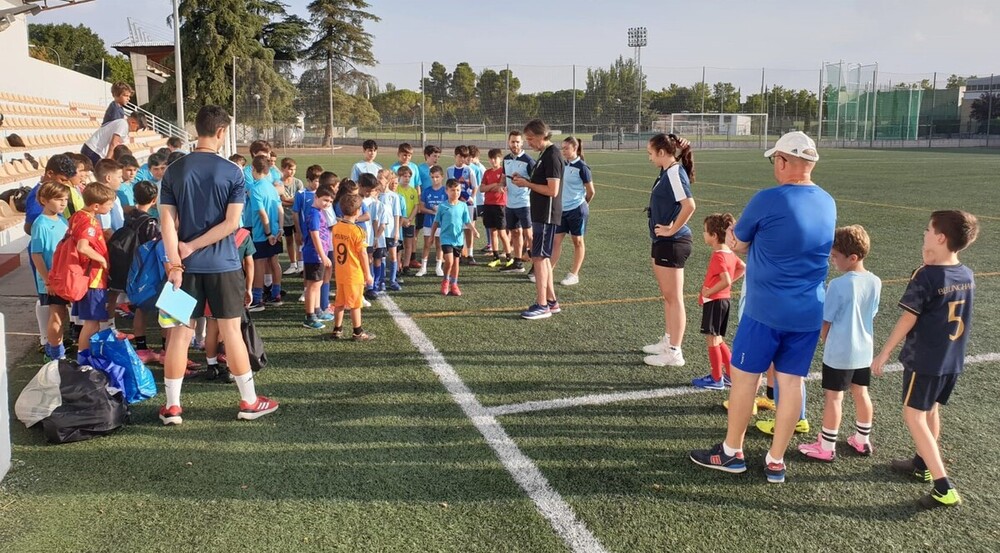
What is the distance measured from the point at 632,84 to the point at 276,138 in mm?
24524

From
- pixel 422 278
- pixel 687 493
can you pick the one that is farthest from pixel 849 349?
pixel 422 278

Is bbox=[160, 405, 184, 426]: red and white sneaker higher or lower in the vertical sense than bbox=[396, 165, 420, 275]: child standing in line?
lower

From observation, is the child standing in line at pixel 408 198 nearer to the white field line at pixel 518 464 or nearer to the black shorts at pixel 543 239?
the black shorts at pixel 543 239

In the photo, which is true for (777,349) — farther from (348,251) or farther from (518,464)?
(348,251)

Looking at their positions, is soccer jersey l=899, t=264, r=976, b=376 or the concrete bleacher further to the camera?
the concrete bleacher

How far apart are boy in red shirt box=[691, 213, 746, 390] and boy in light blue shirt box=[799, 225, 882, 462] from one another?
0.97 meters

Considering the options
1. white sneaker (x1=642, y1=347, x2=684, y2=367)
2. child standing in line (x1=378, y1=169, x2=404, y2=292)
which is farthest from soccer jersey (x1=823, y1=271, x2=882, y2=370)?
child standing in line (x1=378, y1=169, x2=404, y2=292)

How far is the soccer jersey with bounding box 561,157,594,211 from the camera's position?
802 centimetres

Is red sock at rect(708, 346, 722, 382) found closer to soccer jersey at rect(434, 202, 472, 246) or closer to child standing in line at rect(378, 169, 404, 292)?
soccer jersey at rect(434, 202, 472, 246)

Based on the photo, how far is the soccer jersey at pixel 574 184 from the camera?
26.3 ft

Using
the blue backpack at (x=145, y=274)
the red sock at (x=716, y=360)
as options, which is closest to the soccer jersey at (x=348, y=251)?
the blue backpack at (x=145, y=274)

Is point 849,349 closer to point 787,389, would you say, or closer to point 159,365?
point 787,389

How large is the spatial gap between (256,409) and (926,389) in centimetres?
384

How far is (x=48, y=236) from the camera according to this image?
5.00 m
